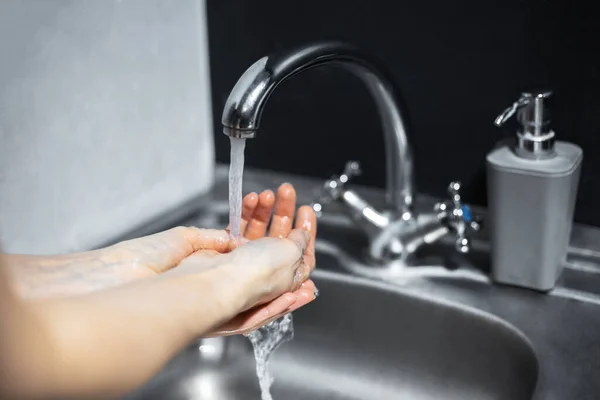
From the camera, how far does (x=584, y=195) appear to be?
821 mm

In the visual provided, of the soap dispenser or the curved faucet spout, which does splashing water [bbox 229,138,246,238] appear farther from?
the soap dispenser

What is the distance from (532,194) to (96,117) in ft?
1.50

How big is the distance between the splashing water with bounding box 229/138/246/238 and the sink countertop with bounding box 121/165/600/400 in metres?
0.21

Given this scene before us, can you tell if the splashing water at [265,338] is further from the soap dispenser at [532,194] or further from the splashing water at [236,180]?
the soap dispenser at [532,194]

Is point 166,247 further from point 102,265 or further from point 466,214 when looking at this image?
point 466,214

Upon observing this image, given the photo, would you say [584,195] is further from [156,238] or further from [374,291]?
[156,238]

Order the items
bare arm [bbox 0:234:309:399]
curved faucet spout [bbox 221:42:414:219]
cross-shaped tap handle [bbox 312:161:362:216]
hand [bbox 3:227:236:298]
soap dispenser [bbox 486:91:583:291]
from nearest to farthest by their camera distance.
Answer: bare arm [bbox 0:234:309:399]
hand [bbox 3:227:236:298]
curved faucet spout [bbox 221:42:414:219]
soap dispenser [bbox 486:91:583:291]
cross-shaped tap handle [bbox 312:161:362:216]

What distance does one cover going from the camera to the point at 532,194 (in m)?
0.72

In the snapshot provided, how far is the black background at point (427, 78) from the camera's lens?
0.79 m

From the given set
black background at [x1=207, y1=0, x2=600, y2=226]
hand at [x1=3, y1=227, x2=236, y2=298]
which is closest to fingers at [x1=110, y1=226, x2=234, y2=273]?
hand at [x1=3, y1=227, x2=236, y2=298]

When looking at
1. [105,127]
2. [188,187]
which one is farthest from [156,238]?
[188,187]

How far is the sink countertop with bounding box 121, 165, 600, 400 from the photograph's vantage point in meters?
0.65

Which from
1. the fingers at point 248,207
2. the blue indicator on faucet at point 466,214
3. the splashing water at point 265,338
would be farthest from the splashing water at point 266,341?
the blue indicator on faucet at point 466,214

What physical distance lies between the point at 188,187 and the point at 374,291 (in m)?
0.31
